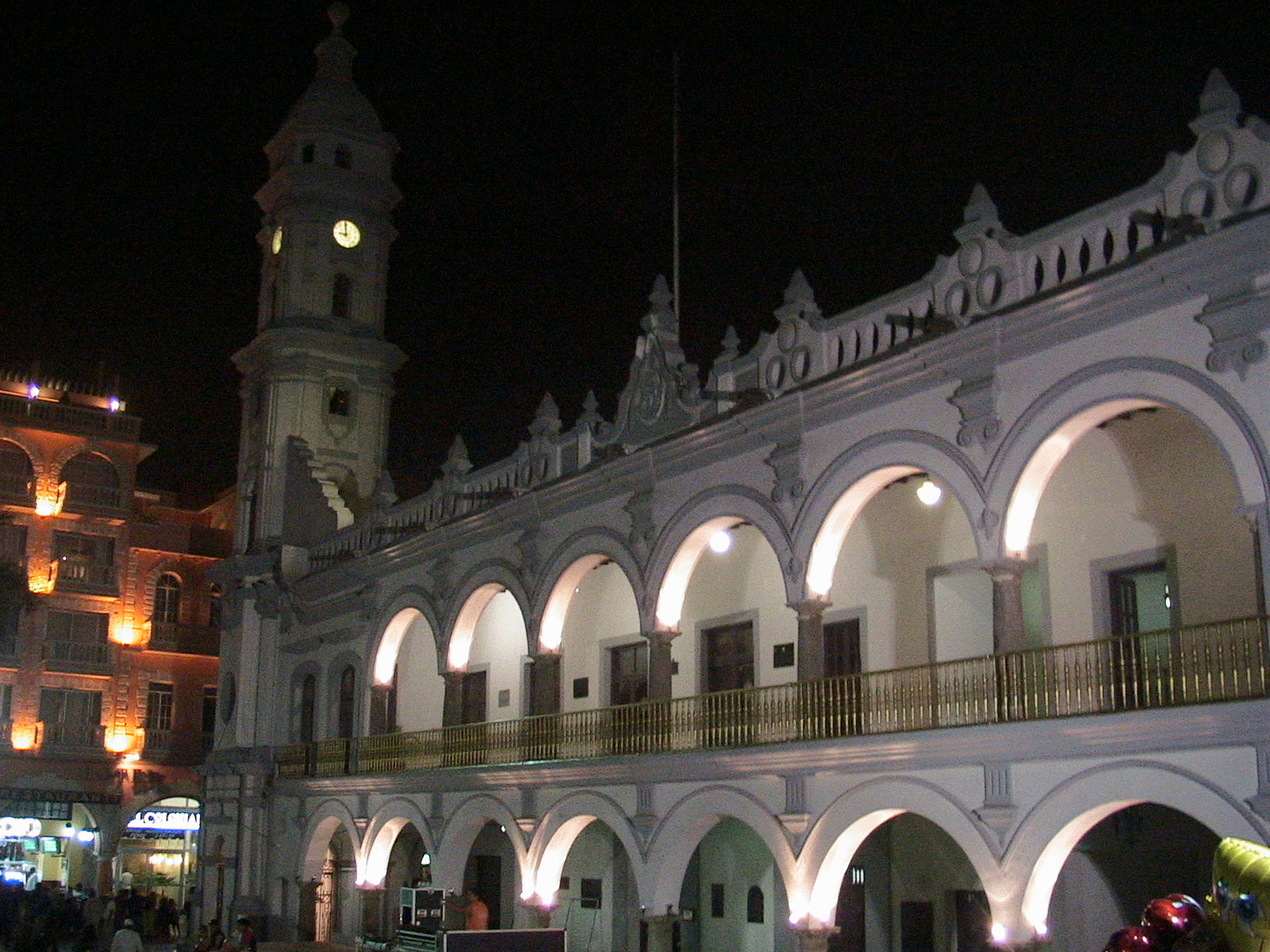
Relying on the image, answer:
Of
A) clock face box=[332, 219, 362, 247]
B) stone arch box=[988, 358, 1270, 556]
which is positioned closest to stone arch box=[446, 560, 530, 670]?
stone arch box=[988, 358, 1270, 556]

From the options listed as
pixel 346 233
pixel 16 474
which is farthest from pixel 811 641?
pixel 16 474

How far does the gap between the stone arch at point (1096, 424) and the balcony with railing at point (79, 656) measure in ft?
94.1

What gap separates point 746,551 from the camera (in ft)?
71.8

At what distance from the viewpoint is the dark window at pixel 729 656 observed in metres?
21.5

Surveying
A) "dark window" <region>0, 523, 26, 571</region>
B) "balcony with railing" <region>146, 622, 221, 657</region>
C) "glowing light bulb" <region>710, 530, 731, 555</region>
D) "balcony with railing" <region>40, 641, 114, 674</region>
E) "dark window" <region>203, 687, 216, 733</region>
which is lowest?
"dark window" <region>203, 687, 216, 733</region>

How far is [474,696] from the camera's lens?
1088 inches

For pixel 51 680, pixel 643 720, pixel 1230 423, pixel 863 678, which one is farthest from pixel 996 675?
pixel 51 680

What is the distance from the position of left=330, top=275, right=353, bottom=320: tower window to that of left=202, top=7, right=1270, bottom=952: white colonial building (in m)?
4.08

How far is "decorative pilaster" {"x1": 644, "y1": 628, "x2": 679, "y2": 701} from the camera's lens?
19609 mm

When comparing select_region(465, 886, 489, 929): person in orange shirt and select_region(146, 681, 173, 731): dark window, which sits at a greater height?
select_region(146, 681, 173, 731): dark window

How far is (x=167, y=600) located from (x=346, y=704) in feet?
44.1

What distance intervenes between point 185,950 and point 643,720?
8.51 meters

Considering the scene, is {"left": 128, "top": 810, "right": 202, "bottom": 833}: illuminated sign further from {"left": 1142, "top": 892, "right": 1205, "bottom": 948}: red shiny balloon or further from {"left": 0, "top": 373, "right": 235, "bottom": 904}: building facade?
{"left": 1142, "top": 892, "right": 1205, "bottom": 948}: red shiny balloon

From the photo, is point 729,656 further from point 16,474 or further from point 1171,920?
point 16,474
